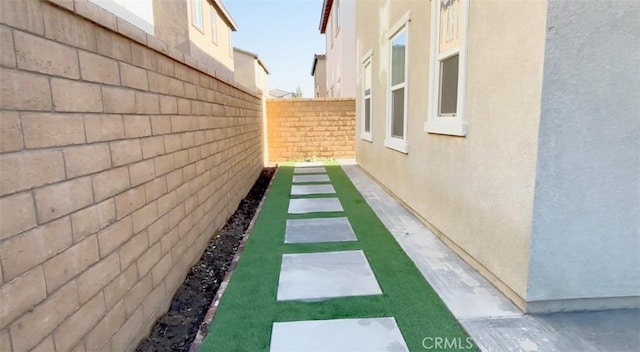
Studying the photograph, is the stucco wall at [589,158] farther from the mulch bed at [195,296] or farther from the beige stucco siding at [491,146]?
the mulch bed at [195,296]

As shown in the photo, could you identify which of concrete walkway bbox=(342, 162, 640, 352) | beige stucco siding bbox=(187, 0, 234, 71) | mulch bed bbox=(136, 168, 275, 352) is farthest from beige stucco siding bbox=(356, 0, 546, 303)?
beige stucco siding bbox=(187, 0, 234, 71)

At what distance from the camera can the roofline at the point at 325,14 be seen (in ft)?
57.1

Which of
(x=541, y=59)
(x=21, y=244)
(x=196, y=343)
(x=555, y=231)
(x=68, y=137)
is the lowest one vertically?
(x=196, y=343)

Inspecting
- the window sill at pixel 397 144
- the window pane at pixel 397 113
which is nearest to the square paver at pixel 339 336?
the window sill at pixel 397 144

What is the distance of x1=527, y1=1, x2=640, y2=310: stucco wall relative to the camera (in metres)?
2.11

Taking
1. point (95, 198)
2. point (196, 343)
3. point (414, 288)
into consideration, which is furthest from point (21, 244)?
point (414, 288)

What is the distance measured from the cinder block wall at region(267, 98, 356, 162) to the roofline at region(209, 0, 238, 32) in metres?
6.64

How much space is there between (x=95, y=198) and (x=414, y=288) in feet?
7.37

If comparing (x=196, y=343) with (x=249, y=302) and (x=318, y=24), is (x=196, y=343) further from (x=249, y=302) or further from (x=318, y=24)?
(x=318, y=24)

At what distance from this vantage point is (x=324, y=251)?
3.58m

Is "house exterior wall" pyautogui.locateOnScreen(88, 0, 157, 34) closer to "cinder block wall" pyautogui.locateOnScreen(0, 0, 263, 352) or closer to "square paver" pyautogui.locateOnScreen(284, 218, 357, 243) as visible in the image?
"cinder block wall" pyautogui.locateOnScreen(0, 0, 263, 352)

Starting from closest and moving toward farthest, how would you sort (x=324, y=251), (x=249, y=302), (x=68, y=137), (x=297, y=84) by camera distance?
1. (x=68, y=137)
2. (x=249, y=302)
3. (x=324, y=251)
4. (x=297, y=84)

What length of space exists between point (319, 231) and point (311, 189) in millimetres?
2672

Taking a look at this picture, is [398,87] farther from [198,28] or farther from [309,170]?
[198,28]
